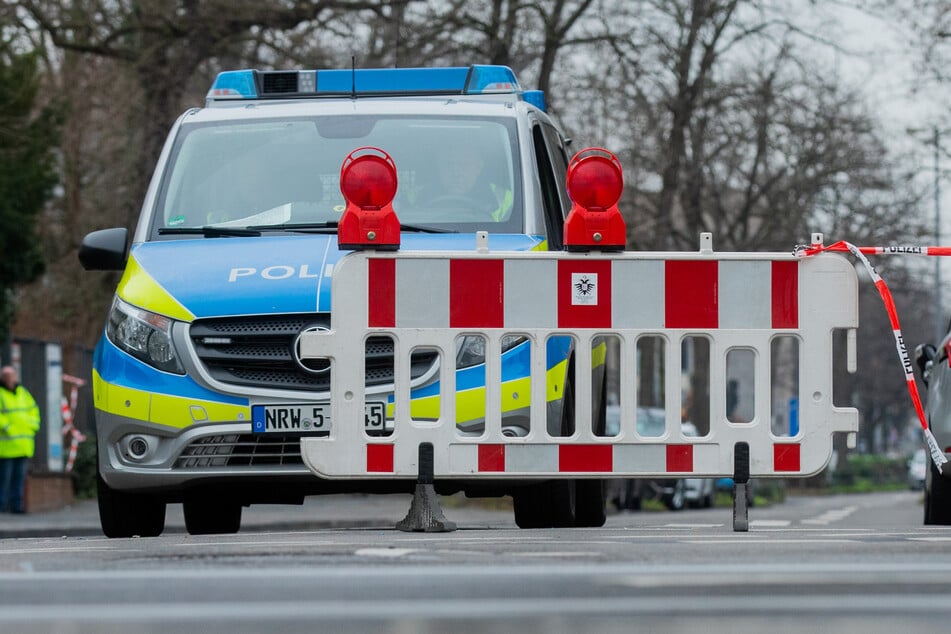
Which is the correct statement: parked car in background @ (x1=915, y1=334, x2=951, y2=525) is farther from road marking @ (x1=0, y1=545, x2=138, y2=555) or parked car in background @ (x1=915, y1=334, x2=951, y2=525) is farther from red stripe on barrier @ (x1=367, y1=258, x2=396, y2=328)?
road marking @ (x1=0, y1=545, x2=138, y2=555)

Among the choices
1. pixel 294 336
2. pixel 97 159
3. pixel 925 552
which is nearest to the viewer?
pixel 925 552

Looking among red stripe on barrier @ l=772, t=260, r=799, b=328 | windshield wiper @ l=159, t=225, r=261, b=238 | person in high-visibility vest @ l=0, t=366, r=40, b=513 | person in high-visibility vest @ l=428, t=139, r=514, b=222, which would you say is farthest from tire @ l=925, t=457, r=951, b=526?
person in high-visibility vest @ l=0, t=366, r=40, b=513

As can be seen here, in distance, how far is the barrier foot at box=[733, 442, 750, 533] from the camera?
7.33 metres

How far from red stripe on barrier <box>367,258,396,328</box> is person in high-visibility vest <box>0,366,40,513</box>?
1642 centimetres

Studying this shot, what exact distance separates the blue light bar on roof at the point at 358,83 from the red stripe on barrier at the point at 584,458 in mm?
3612

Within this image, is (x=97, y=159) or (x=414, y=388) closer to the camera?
(x=414, y=388)

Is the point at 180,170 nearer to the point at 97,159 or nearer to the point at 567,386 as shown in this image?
the point at 567,386

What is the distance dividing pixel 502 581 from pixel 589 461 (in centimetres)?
255

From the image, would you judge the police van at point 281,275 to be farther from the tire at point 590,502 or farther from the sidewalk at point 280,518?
the sidewalk at point 280,518

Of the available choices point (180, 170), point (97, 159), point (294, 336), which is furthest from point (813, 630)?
point (97, 159)

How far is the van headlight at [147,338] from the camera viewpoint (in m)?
8.39

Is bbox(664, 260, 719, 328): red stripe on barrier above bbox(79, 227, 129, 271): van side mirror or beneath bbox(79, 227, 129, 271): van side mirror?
beneath

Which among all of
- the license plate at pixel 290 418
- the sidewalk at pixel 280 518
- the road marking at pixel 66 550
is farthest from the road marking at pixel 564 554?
the sidewalk at pixel 280 518

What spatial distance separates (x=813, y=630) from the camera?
395cm
